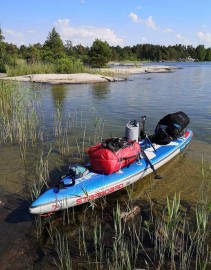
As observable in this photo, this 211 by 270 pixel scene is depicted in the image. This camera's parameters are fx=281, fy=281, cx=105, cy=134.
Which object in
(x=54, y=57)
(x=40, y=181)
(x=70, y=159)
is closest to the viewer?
(x=40, y=181)

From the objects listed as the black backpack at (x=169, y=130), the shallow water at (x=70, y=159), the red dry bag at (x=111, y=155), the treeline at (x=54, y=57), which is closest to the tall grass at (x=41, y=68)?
the treeline at (x=54, y=57)

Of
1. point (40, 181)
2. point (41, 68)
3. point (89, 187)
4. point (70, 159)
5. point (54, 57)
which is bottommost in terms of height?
point (70, 159)

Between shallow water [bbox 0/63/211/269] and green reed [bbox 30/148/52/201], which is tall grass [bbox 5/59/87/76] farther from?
green reed [bbox 30/148/52/201]

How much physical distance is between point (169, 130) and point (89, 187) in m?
3.42

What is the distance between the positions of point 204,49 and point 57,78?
10918 cm

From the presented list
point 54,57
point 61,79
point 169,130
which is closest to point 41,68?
point 61,79

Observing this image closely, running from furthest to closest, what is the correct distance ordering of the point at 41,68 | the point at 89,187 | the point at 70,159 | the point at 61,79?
the point at 41,68 < the point at 61,79 < the point at 70,159 < the point at 89,187

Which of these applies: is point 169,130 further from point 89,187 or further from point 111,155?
point 89,187

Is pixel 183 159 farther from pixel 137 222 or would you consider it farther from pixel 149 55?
Answer: pixel 149 55

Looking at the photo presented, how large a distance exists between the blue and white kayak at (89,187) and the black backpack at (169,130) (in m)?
0.90

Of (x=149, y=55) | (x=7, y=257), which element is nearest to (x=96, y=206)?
(x=7, y=257)

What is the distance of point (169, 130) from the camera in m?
7.41

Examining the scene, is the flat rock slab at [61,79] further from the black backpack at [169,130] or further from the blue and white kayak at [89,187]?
the blue and white kayak at [89,187]

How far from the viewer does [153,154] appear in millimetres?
6488
